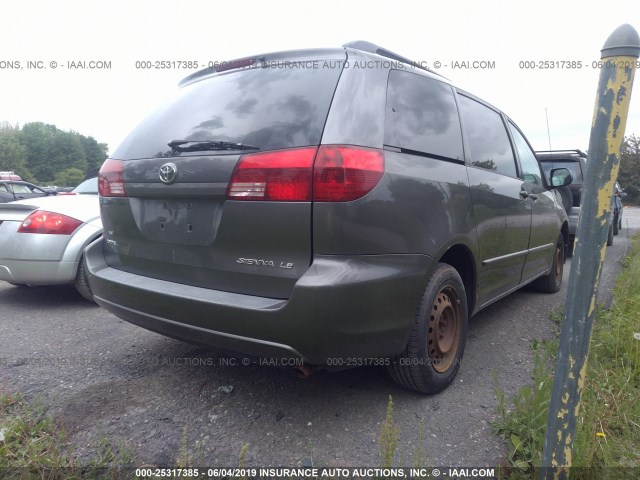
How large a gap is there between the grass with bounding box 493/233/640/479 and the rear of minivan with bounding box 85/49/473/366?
0.61 m

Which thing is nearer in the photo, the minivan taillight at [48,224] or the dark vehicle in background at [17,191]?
the minivan taillight at [48,224]

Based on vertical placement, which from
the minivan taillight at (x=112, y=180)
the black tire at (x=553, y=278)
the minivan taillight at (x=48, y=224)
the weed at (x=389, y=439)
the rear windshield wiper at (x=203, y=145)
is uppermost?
the rear windshield wiper at (x=203, y=145)

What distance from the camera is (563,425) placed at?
56.4 inches

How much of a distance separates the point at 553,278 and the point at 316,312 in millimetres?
3907

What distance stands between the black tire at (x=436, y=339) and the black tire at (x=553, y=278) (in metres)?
2.56

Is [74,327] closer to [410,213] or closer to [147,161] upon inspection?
[147,161]

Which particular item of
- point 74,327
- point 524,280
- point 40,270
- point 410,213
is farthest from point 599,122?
point 40,270

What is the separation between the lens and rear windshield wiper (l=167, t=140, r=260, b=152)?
1.99m

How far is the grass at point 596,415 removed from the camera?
1.73 m

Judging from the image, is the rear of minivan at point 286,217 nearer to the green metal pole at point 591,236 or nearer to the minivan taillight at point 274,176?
the minivan taillight at point 274,176

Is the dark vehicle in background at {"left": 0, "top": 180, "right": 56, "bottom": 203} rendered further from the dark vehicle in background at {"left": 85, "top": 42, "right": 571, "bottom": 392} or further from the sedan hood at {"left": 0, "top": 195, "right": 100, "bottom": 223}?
the dark vehicle in background at {"left": 85, "top": 42, "right": 571, "bottom": 392}

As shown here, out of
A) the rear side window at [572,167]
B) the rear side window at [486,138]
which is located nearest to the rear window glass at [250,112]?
the rear side window at [486,138]

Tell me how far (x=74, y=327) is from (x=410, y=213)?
Answer: 9.33ft

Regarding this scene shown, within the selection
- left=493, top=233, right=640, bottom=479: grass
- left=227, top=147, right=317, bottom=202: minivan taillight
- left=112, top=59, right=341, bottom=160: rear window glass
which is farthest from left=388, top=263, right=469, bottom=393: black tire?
left=112, top=59, right=341, bottom=160: rear window glass
